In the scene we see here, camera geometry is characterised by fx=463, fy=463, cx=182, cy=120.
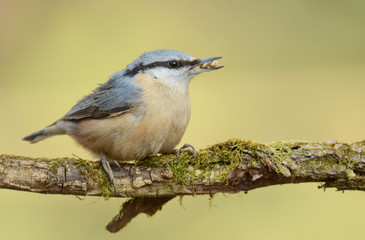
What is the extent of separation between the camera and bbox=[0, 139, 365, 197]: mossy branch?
2.89m

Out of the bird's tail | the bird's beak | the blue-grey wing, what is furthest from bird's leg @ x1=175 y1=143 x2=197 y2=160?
the bird's tail

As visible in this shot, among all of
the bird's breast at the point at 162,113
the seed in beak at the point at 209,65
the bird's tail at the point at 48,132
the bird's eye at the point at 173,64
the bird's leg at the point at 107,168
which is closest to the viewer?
the bird's leg at the point at 107,168

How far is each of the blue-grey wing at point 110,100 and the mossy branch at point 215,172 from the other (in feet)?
1.45

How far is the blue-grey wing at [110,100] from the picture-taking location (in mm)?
3252

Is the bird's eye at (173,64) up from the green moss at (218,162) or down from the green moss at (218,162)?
up

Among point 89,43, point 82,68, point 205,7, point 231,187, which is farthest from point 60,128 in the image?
point 205,7

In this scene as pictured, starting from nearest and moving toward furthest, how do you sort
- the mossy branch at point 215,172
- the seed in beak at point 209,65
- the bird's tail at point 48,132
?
the mossy branch at point 215,172 < the seed in beak at point 209,65 < the bird's tail at point 48,132

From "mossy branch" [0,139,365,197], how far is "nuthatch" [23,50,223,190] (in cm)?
18

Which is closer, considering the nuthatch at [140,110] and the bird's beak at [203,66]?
the nuthatch at [140,110]

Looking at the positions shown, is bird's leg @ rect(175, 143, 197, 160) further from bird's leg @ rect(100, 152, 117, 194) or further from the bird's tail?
the bird's tail

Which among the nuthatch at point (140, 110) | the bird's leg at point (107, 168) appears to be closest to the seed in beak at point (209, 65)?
the nuthatch at point (140, 110)

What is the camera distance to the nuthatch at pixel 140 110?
318cm

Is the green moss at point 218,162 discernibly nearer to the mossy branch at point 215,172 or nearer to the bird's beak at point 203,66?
the mossy branch at point 215,172

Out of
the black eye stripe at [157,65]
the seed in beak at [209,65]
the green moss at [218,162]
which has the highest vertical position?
the seed in beak at [209,65]
